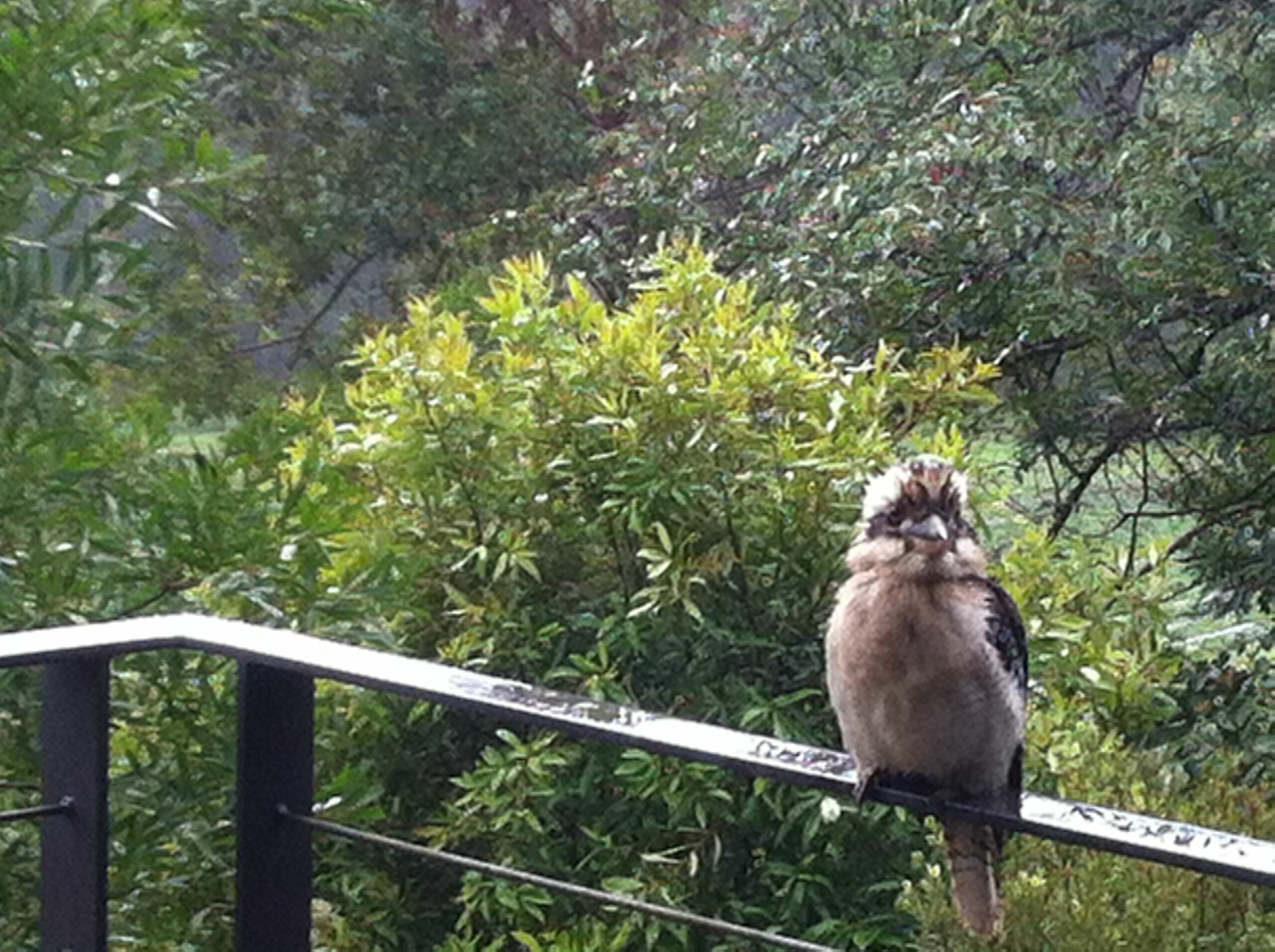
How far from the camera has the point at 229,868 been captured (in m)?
3.95

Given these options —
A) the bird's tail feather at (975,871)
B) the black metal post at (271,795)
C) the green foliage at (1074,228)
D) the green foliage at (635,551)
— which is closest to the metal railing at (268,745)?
the black metal post at (271,795)

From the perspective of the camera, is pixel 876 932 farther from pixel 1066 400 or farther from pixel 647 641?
pixel 1066 400

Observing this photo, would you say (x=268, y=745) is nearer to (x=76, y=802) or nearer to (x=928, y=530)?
(x=76, y=802)

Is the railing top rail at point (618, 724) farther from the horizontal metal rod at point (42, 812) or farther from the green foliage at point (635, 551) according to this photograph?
the green foliage at point (635, 551)

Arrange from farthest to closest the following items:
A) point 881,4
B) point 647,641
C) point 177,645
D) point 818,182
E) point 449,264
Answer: point 449,264
point 881,4
point 818,182
point 647,641
point 177,645

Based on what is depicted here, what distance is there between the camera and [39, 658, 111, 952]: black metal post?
175cm

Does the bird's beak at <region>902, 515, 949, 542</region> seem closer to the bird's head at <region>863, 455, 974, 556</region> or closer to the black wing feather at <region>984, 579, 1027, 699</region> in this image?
the bird's head at <region>863, 455, 974, 556</region>

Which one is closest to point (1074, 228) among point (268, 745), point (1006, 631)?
point (1006, 631)

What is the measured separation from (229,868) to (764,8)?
10.8ft

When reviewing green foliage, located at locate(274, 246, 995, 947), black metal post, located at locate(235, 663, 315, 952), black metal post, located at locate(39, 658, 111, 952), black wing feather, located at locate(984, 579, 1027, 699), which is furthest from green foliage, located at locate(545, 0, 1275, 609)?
black metal post, located at locate(39, 658, 111, 952)

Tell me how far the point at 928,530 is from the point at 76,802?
79 centimetres

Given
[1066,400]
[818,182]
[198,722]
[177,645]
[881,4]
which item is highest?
[881,4]

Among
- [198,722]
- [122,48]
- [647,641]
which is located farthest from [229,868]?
[122,48]

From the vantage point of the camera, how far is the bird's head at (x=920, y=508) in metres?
1.89
